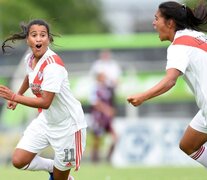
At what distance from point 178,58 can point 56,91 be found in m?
1.41

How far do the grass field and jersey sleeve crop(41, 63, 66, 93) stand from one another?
3.99 meters

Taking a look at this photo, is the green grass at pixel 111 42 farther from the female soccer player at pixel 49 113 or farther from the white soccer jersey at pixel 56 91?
the white soccer jersey at pixel 56 91

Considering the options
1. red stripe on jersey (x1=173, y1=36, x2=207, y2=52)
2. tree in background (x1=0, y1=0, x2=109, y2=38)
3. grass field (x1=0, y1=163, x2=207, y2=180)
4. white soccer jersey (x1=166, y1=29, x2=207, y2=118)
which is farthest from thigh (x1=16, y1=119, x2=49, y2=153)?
tree in background (x1=0, y1=0, x2=109, y2=38)

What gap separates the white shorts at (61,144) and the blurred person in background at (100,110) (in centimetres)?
983

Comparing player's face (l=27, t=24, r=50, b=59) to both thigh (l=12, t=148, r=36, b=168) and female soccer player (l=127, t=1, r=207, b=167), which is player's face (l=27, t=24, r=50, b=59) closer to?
thigh (l=12, t=148, r=36, b=168)

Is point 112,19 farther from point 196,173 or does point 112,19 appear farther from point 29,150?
point 29,150

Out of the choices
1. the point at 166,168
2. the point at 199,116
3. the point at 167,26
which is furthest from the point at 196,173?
the point at 167,26

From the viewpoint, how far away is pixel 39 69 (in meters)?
10.0

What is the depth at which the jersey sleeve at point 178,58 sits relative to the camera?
9195 millimetres

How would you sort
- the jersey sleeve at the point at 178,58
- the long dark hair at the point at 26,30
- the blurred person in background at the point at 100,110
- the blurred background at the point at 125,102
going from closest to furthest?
the jersey sleeve at the point at 178,58
the long dark hair at the point at 26,30
the blurred background at the point at 125,102
the blurred person in background at the point at 100,110

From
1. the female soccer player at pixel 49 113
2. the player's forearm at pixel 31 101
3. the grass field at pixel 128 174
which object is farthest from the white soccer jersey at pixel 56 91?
the grass field at pixel 128 174

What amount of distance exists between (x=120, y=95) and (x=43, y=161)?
1407 centimetres

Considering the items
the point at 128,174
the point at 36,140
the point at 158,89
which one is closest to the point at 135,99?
the point at 158,89

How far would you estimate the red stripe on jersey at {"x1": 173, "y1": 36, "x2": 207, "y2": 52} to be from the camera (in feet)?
31.3
